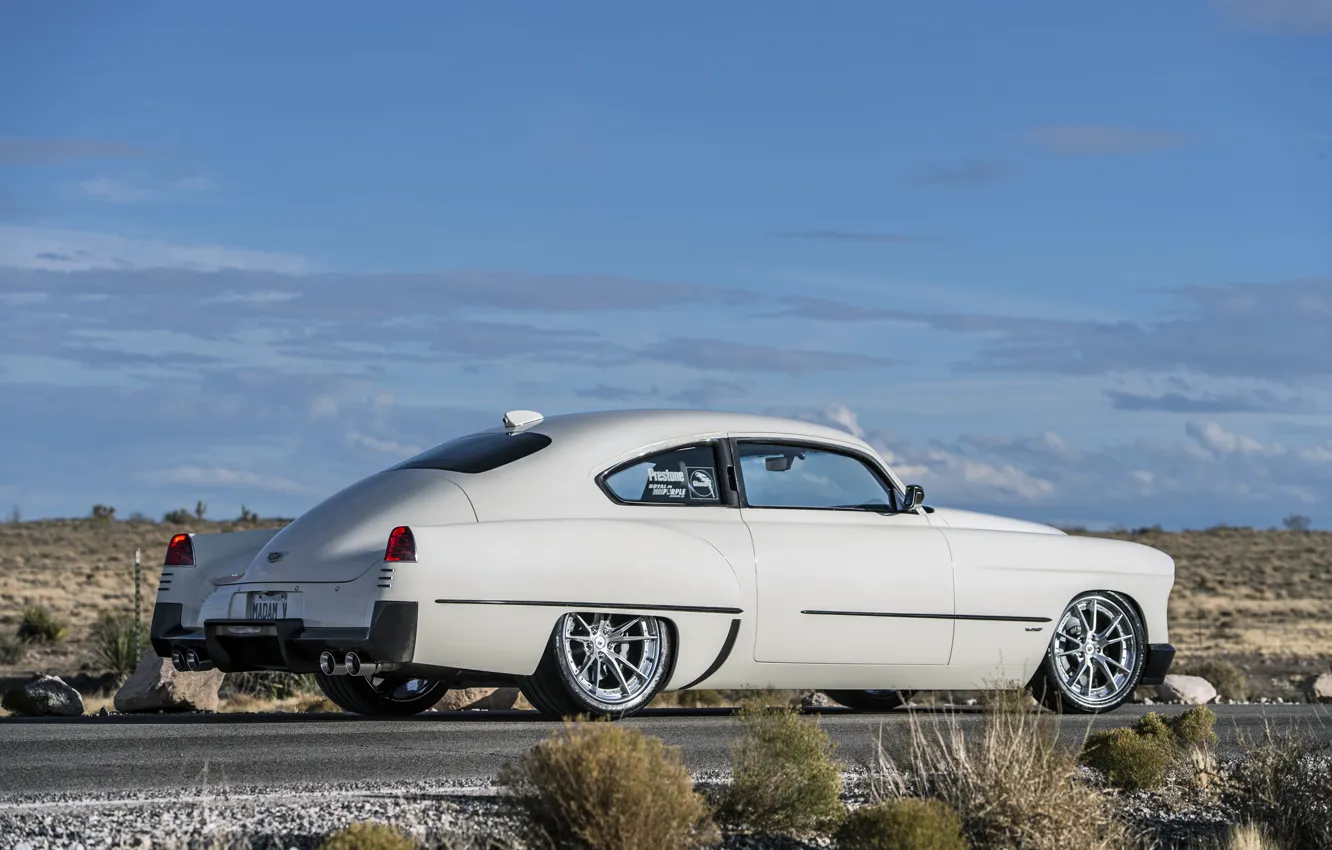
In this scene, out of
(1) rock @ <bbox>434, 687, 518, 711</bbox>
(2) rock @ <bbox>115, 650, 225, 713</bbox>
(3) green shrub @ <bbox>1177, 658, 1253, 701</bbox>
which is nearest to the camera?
(1) rock @ <bbox>434, 687, 518, 711</bbox>

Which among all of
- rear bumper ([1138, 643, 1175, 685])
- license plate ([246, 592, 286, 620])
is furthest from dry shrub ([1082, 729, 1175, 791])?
license plate ([246, 592, 286, 620])

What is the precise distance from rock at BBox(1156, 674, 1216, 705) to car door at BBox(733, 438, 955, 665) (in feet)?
26.3

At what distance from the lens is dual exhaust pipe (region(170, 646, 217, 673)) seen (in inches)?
418

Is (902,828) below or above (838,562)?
below

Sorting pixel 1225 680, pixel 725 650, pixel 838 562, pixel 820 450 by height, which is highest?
pixel 820 450

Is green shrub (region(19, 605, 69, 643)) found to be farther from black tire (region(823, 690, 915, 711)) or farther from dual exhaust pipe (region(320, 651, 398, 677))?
dual exhaust pipe (region(320, 651, 398, 677))

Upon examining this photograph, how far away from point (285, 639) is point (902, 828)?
425cm

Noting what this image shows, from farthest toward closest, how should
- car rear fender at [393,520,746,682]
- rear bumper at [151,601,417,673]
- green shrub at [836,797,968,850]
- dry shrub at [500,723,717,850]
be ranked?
car rear fender at [393,520,746,682]
rear bumper at [151,601,417,673]
green shrub at [836,797,968,850]
dry shrub at [500,723,717,850]

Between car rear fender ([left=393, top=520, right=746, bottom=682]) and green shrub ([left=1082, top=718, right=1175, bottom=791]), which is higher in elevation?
car rear fender ([left=393, top=520, right=746, bottom=682])

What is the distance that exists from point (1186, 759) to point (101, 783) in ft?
17.4

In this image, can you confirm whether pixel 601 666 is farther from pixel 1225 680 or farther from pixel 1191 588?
pixel 1191 588

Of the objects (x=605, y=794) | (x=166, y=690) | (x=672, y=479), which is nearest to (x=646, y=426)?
(x=672, y=479)

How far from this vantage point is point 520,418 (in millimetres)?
10789

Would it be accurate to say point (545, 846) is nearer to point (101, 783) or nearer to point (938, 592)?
point (101, 783)
